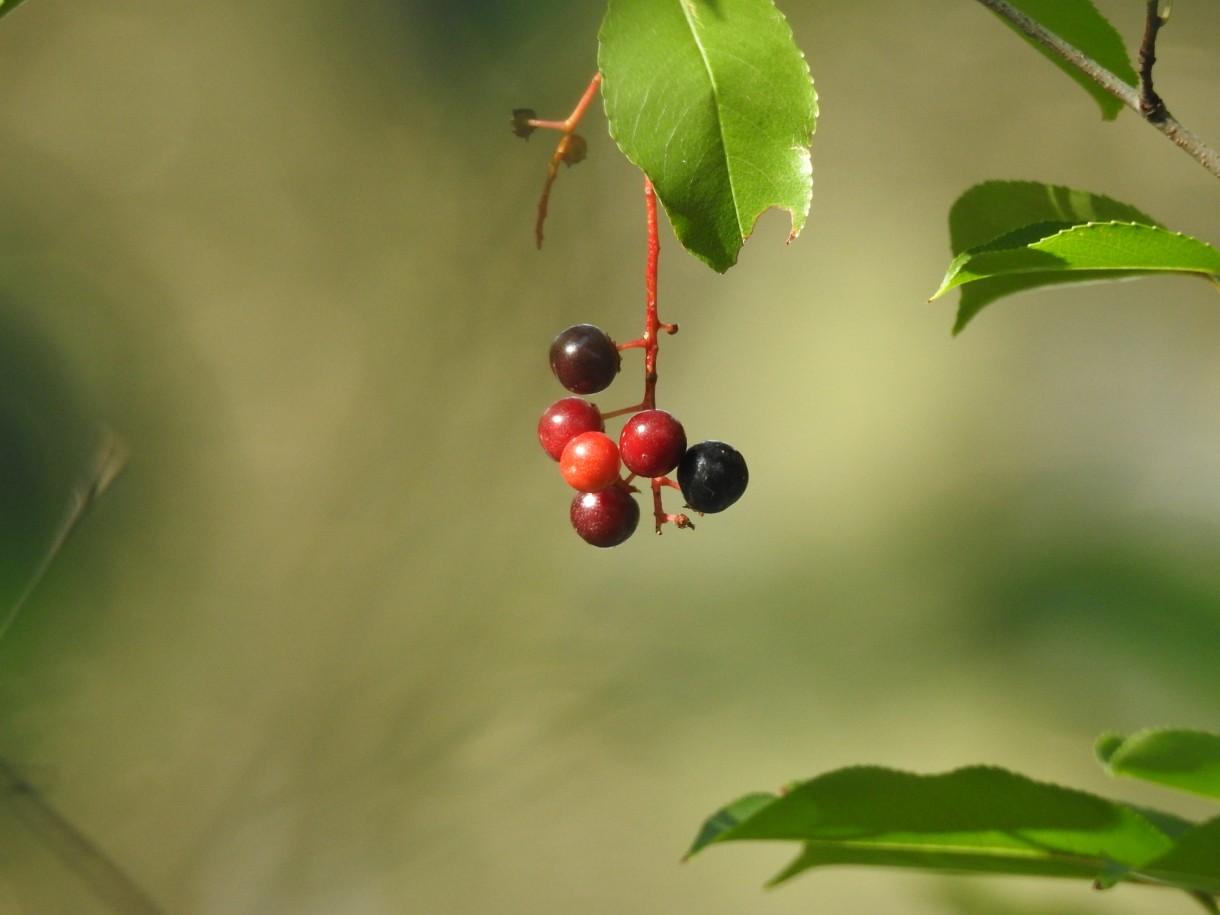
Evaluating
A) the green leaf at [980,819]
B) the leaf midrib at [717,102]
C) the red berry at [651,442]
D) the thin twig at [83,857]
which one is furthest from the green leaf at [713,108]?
the thin twig at [83,857]

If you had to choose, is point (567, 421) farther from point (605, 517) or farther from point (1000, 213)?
point (1000, 213)

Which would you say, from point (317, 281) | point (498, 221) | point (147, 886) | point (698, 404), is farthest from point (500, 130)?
point (147, 886)

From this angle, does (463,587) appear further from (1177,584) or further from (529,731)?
(1177,584)

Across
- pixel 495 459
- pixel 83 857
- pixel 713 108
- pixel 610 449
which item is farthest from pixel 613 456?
pixel 83 857

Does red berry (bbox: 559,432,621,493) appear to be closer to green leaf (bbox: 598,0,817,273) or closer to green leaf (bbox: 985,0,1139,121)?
green leaf (bbox: 598,0,817,273)

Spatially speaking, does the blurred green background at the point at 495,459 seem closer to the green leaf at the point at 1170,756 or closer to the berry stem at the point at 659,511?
the berry stem at the point at 659,511
